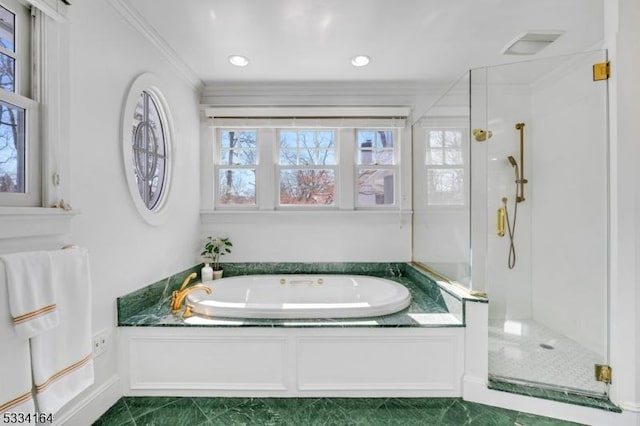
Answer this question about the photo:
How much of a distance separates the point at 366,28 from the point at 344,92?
3.22 ft

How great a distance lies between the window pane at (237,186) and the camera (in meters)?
3.15

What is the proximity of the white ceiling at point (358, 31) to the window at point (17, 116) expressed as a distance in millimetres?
711

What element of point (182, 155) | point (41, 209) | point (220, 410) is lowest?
point (220, 410)

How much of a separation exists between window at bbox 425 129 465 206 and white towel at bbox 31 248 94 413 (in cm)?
239

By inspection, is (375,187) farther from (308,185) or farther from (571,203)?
(571,203)

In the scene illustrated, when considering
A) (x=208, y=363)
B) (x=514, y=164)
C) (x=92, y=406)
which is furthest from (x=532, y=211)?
(x=92, y=406)

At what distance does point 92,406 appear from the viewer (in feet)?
5.39

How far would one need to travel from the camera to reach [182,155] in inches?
106

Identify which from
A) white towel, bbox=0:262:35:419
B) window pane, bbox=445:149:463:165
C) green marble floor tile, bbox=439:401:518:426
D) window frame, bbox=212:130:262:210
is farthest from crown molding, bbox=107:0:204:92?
green marble floor tile, bbox=439:401:518:426

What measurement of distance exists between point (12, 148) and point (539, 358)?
125 inches

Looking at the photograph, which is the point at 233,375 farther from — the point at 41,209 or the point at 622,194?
the point at 622,194

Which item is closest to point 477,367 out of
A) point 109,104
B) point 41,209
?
point 41,209

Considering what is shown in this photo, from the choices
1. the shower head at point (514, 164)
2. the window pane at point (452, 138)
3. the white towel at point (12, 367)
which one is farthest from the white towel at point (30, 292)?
the shower head at point (514, 164)

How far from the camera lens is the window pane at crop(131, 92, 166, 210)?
85.3 inches
